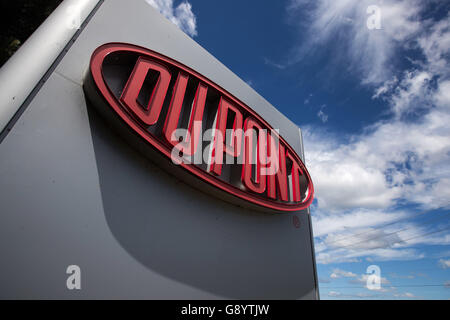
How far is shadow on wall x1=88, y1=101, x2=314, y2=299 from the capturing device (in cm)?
250

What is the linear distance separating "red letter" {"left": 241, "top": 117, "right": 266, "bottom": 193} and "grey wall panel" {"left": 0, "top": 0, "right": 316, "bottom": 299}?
49cm

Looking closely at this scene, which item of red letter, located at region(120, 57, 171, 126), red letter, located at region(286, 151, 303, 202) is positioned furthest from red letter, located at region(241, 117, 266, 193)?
red letter, located at region(120, 57, 171, 126)

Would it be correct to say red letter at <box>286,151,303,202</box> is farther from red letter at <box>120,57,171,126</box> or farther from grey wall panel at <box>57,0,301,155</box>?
red letter at <box>120,57,171,126</box>

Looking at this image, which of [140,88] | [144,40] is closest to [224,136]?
[140,88]

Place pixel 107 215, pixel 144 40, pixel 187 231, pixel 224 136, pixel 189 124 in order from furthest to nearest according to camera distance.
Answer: pixel 224 136 < pixel 144 40 < pixel 189 124 < pixel 187 231 < pixel 107 215

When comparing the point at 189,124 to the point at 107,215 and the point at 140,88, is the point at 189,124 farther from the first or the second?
the point at 107,215

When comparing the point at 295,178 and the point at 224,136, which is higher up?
the point at 224,136

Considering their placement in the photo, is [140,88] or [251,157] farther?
[251,157]

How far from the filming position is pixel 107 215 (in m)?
2.35

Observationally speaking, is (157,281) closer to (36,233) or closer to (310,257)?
(36,233)

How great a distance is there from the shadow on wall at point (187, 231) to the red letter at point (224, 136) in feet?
1.65

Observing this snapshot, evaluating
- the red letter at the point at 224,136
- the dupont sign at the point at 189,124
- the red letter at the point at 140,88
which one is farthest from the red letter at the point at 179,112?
the red letter at the point at 224,136

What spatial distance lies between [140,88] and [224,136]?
1368mm

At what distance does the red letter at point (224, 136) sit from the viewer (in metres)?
3.23
